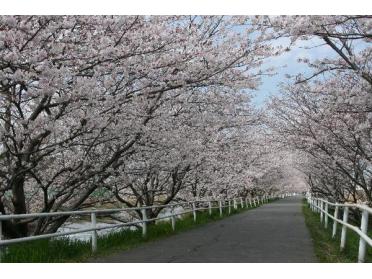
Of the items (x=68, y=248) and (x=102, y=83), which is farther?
(x=102, y=83)

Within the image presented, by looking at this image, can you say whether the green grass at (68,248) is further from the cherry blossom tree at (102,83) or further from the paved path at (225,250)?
the cherry blossom tree at (102,83)

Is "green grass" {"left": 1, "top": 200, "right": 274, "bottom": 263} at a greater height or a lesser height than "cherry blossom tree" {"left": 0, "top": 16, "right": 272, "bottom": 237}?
lesser

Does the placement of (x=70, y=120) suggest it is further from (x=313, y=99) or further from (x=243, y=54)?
(x=313, y=99)

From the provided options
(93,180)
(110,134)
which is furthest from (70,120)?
(93,180)

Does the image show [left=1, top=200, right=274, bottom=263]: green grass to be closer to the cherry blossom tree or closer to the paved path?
the paved path

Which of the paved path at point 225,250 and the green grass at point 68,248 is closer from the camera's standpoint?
the green grass at point 68,248

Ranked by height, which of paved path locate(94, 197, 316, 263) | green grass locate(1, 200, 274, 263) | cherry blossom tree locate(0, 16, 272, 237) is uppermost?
cherry blossom tree locate(0, 16, 272, 237)

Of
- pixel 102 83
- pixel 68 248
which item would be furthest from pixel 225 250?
pixel 102 83

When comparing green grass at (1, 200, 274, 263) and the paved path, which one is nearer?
green grass at (1, 200, 274, 263)

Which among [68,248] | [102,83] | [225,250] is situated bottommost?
[225,250]

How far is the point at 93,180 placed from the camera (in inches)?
670

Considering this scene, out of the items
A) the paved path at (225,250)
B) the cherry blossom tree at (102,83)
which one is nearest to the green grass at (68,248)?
the paved path at (225,250)

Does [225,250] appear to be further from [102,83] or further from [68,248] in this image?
[102,83]

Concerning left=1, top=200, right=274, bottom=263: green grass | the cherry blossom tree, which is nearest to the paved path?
left=1, top=200, right=274, bottom=263: green grass
